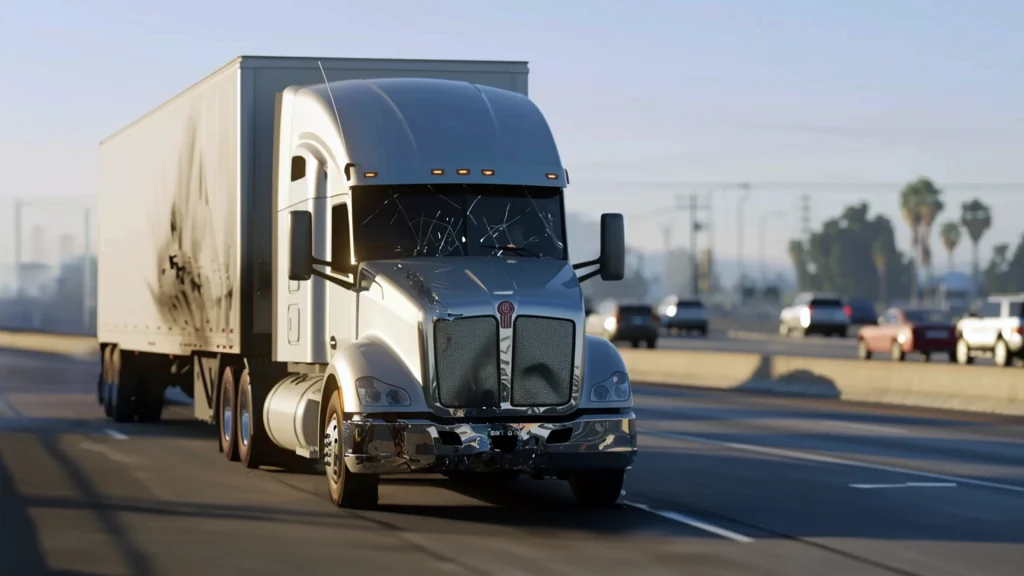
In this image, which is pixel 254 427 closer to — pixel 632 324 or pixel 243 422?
pixel 243 422

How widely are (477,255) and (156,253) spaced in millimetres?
8745

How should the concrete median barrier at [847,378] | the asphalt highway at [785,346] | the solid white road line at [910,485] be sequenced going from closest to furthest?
the solid white road line at [910,485] → the concrete median barrier at [847,378] → the asphalt highway at [785,346]

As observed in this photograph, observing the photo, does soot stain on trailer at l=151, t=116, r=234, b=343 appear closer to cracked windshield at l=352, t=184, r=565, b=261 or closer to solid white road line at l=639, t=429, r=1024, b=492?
cracked windshield at l=352, t=184, r=565, b=261

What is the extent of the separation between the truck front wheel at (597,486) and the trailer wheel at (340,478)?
1604 millimetres

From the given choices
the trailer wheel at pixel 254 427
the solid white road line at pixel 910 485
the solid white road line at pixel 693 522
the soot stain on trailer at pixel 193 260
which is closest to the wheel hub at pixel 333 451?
the solid white road line at pixel 693 522

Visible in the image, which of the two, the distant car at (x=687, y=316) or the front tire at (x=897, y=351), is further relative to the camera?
the distant car at (x=687, y=316)

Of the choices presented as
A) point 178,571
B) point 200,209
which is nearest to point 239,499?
point 178,571

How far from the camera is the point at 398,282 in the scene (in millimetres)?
13758

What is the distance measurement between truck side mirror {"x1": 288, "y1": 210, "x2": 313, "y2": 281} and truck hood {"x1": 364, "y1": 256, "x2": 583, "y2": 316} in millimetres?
501

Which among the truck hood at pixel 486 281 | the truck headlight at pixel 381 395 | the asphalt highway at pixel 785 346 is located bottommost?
the asphalt highway at pixel 785 346

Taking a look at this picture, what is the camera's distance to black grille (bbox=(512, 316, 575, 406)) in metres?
13.3

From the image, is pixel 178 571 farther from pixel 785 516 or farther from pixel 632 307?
pixel 632 307

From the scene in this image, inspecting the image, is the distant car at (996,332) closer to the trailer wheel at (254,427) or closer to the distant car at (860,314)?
the trailer wheel at (254,427)

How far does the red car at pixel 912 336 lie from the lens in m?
49.8
